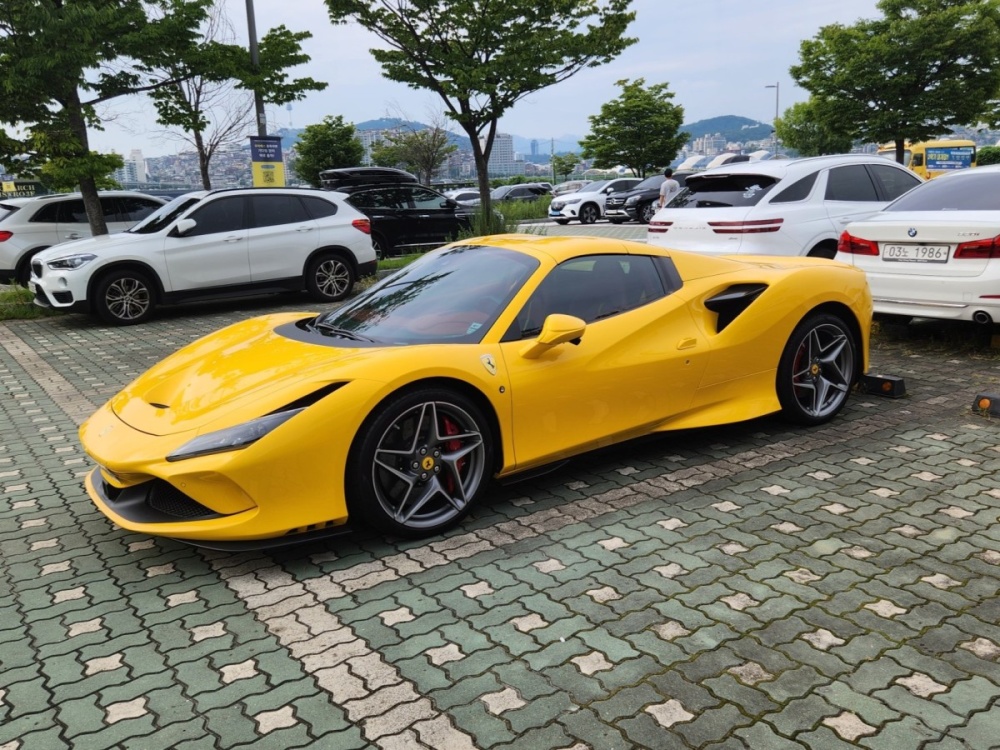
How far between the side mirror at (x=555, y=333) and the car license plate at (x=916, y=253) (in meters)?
4.16

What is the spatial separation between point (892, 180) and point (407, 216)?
29.5 ft

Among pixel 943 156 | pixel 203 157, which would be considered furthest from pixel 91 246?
pixel 943 156

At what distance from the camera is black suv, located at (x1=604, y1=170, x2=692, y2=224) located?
23812 mm

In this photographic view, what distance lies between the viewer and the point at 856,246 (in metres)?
7.18

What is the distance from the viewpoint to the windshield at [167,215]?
34.4 feet

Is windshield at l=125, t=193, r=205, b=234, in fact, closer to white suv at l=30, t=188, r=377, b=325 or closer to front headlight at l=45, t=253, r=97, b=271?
white suv at l=30, t=188, r=377, b=325

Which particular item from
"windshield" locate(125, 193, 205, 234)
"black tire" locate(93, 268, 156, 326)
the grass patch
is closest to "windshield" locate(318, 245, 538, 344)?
"black tire" locate(93, 268, 156, 326)

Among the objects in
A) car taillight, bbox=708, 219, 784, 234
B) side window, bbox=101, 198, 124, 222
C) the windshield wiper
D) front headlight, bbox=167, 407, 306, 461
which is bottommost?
front headlight, bbox=167, 407, 306, 461

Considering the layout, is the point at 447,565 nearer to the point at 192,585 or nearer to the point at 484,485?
the point at 484,485

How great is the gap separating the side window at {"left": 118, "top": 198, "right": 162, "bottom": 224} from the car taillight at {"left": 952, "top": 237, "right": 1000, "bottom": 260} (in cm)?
1220

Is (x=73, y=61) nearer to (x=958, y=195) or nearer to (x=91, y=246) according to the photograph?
(x=91, y=246)

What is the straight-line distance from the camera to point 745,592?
316cm

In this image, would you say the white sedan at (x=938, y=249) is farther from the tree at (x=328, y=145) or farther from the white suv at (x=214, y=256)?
the tree at (x=328, y=145)

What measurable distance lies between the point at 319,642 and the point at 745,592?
1.66 meters
